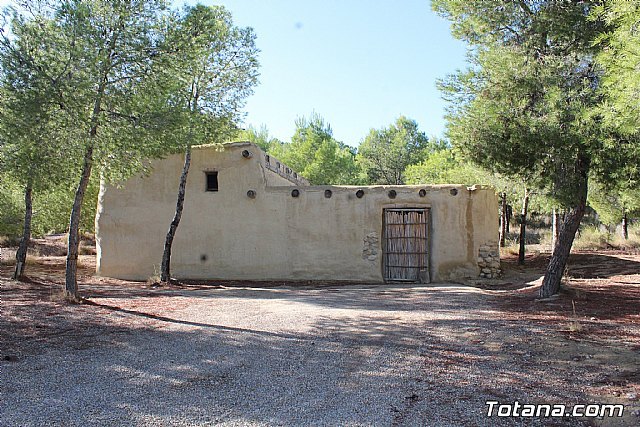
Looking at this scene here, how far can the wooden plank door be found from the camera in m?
13.3

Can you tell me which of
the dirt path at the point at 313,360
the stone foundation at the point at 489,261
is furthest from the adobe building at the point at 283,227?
the dirt path at the point at 313,360

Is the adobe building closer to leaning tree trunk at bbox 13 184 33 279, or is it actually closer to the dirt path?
leaning tree trunk at bbox 13 184 33 279

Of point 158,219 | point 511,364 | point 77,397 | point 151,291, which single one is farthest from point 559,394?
point 158,219

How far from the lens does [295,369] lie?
4.66 metres

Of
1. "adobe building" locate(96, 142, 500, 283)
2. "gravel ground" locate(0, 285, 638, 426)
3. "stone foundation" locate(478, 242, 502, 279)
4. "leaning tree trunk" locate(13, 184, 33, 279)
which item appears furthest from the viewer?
"adobe building" locate(96, 142, 500, 283)

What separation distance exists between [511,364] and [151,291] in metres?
8.74

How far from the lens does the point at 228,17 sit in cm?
1353

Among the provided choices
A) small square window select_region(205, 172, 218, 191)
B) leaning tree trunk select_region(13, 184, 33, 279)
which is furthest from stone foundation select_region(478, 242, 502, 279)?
leaning tree trunk select_region(13, 184, 33, 279)

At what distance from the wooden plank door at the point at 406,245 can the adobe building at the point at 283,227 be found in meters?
0.03

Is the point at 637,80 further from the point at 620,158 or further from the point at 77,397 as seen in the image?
the point at 77,397

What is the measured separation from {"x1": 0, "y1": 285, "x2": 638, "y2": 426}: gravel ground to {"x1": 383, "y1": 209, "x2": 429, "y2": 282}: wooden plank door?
5788mm

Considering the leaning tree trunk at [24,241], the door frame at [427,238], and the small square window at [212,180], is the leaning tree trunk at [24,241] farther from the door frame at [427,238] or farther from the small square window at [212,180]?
the door frame at [427,238]

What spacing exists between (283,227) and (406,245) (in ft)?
11.4

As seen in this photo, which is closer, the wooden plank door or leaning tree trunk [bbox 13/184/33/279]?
leaning tree trunk [bbox 13/184/33/279]
